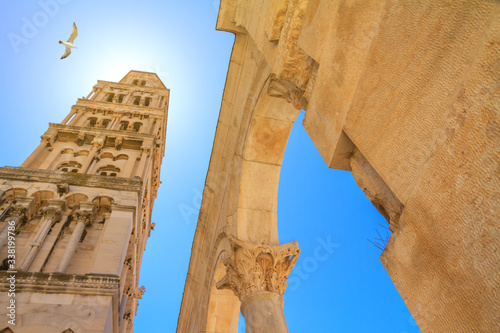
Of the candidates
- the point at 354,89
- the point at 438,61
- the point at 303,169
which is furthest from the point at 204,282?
the point at 303,169

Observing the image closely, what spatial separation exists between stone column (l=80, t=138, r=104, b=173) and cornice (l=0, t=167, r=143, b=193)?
204cm

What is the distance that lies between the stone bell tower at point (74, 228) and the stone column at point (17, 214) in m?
0.02

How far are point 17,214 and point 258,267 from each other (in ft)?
24.4

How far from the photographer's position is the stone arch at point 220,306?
8.59 meters

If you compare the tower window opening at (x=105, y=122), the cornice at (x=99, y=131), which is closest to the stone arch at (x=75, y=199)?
the cornice at (x=99, y=131)

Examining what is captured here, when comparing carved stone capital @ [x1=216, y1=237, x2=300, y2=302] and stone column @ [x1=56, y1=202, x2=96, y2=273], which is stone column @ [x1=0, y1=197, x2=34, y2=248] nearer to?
stone column @ [x1=56, y1=202, x2=96, y2=273]

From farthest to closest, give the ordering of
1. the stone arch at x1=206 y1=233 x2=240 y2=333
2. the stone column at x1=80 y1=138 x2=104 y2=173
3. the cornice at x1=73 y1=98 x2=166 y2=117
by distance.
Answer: the cornice at x1=73 y1=98 x2=166 y2=117 → the stone column at x1=80 y1=138 x2=104 y2=173 → the stone arch at x1=206 y1=233 x2=240 y2=333

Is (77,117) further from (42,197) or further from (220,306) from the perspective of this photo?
(220,306)

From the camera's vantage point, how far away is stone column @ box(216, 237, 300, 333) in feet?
19.0

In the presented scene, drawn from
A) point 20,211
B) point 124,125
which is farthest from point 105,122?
point 20,211

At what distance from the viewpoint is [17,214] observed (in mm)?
9656

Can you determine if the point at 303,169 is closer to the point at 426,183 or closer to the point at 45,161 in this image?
the point at 45,161

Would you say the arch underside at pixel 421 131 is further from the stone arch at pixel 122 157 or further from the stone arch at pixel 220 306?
the stone arch at pixel 122 157

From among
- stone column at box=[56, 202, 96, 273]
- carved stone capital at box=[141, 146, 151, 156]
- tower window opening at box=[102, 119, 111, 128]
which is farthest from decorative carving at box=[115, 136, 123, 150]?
stone column at box=[56, 202, 96, 273]
